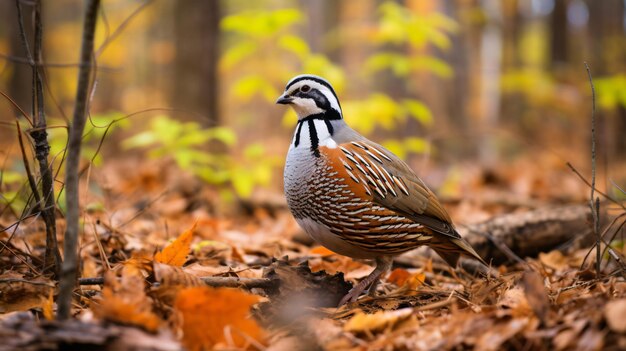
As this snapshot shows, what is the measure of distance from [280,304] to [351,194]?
2.77 ft

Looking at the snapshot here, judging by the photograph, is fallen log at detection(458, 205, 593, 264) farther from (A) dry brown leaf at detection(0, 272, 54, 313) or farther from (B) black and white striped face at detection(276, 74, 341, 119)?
(A) dry brown leaf at detection(0, 272, 54, 313)

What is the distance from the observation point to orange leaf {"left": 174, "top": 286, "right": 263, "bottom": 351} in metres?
2.34

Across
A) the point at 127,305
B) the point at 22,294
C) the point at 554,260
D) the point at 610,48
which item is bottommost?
the point at 554,260

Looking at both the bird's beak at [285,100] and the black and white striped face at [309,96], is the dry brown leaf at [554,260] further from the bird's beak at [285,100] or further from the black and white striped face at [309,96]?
the bird's beak at [285,100]

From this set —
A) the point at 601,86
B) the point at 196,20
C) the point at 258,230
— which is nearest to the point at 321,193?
the point at 258,230

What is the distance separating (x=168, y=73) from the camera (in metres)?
8.30

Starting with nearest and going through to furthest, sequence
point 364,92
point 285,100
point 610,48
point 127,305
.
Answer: point 127,305 → point 285,100 → point 364,92 → point 610,48

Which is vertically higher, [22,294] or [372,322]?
[22,294]

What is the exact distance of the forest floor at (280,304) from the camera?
2.17 m

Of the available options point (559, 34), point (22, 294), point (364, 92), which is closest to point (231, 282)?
point (22, 294)

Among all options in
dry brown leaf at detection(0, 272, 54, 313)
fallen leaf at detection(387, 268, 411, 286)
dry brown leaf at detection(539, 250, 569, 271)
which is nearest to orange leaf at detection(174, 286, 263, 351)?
dry brown leaf at detection(0, 272, 54, 313)

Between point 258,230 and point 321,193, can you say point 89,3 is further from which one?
point 258,230

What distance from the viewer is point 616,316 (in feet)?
6.93

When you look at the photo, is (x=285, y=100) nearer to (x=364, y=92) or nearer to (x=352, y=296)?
(x=352, y=296)
